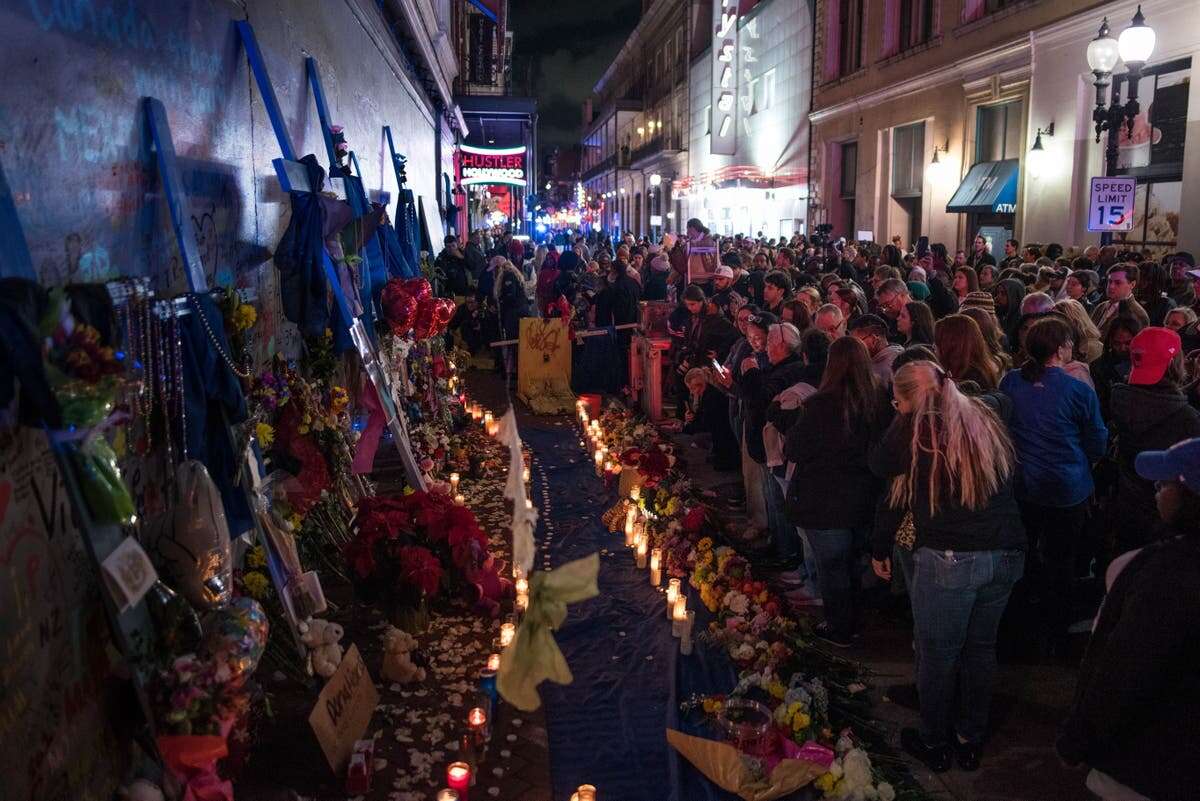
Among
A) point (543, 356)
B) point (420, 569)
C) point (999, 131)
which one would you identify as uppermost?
point (999, 131)

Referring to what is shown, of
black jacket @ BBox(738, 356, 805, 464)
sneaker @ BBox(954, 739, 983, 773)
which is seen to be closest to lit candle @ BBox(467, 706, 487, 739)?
sneaker @ BBox(954, 739, 983, 773)

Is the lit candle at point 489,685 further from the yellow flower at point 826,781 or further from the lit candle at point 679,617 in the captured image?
the yellow flower at point 826,781

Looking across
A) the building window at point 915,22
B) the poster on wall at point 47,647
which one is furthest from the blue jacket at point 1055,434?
the building window at point 915,22

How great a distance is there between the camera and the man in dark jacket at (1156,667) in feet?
9.70

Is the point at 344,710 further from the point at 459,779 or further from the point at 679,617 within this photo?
the point at 679,617

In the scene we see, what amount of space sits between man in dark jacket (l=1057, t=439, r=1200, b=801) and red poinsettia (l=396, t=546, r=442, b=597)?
3725 mm

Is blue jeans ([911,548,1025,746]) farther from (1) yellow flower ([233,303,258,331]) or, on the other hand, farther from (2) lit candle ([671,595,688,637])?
(1) yellow flower ([233,303,258,331])

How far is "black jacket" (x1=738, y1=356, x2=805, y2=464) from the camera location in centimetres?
694

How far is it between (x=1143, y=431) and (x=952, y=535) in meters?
1.78

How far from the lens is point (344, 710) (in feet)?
15.5

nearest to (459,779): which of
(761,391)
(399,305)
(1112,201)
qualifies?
(761,391)

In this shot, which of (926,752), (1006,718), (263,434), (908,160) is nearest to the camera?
(926,752)

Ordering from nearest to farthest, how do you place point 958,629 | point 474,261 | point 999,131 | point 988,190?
point 958,629 < point 474,261 < point 988,190 < point 999,131

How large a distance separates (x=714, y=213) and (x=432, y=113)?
65.4ft
